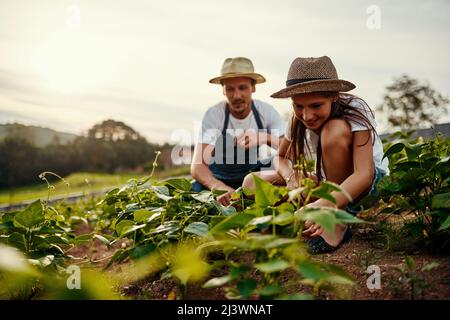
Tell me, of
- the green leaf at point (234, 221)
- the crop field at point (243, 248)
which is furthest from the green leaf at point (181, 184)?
the green leaf at point (234, 221)

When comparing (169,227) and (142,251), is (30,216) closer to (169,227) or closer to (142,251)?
(142,251)

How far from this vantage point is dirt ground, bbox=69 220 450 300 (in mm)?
1593

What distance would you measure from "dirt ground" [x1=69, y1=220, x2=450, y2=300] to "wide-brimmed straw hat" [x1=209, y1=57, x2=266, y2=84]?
2.03 metres

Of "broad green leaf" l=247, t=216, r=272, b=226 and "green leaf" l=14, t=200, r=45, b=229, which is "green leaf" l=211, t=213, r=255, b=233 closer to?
"broad green leaf" l=247, t=216, r=272, b=226

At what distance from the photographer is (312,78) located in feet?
7.88

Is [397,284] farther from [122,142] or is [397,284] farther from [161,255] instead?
[122,142]

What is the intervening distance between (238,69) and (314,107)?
177 centimetres

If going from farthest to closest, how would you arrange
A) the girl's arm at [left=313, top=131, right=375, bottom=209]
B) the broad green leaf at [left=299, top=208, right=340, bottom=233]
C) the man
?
the man
the girl's arm at [left=313, top=131, right=375, bottom=209]
the broad green leaf at [left=299, top=208, right=340, bottom=233]

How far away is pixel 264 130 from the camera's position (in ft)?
13.9

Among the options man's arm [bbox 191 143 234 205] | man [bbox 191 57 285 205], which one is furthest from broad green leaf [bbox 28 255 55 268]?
man [bbox 191 57 285 205]

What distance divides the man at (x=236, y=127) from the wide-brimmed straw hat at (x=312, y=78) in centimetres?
A: 142

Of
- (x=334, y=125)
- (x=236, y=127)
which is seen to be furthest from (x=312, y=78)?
(x=236, y=127)
